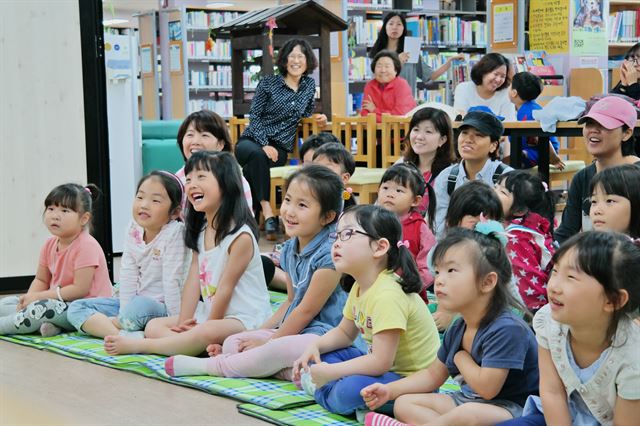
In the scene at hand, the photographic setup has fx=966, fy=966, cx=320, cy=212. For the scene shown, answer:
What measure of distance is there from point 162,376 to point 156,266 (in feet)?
2.28

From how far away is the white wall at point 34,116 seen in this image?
4812 millimetres

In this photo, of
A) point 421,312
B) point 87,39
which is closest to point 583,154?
point 87,39

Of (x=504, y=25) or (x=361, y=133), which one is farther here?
(x=504, y=25)

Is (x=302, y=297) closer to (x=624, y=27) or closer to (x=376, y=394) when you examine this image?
(x=376, y=394)

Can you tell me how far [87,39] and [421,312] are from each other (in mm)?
2933

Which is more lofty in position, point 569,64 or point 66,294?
point 569,64

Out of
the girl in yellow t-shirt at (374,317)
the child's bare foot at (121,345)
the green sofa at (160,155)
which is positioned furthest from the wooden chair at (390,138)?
the girl in yellow t-shirt at (374,317)

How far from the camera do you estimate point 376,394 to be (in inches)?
98.7

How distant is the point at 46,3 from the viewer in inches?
191

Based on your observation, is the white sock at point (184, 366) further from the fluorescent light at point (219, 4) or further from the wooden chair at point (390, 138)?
the fluorescent light at point (219, 4)

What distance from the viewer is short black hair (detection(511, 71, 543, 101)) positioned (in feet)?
21.0

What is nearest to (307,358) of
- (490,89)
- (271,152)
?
(490,89)

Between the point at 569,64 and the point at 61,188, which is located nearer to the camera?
the point at 61,188

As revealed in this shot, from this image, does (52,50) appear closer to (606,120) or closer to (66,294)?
(66,294)
